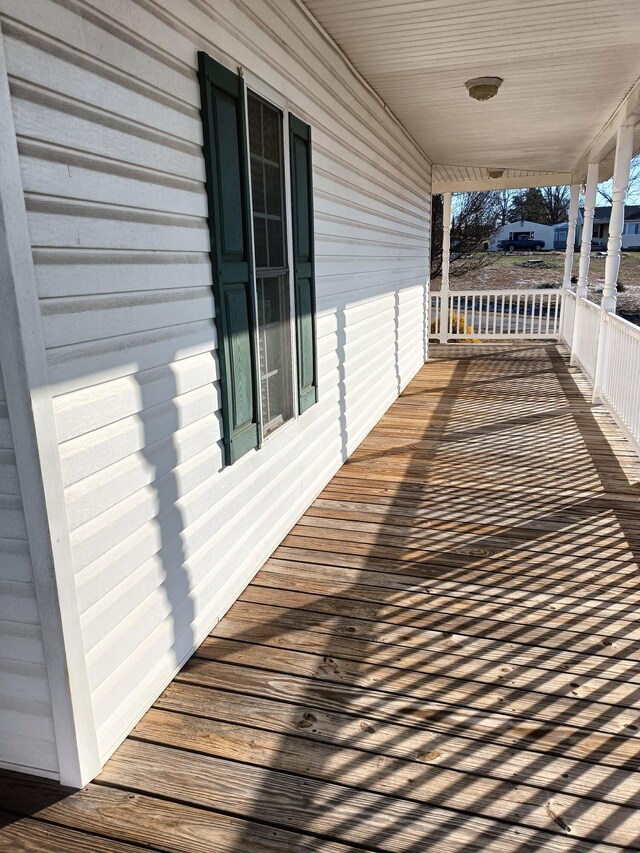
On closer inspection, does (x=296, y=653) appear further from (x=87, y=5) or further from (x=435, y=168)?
(x=435, y=168)

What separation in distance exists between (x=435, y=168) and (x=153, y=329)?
8923 mm

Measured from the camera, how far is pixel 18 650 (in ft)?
5.87

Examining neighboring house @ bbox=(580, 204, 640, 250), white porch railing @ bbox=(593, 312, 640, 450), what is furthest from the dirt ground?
white porch railing @ bbox=(593, 312, 640, 450)

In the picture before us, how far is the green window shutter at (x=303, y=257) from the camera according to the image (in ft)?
11.0

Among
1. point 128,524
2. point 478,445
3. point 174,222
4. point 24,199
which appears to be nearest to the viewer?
point 24,199

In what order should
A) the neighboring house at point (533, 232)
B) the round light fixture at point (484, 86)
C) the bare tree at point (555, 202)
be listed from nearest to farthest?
the round light fixture at point (484, 86) < the bare tree at point (555, 202) < the neighboring house at point (533, 232)

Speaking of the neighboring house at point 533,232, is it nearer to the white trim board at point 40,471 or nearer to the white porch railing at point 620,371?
the white porch railing at point 620,371

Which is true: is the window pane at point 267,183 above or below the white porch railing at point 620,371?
above

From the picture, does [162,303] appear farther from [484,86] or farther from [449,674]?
[484,86]

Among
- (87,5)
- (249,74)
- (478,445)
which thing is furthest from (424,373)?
(87,5)

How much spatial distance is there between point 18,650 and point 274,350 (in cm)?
191

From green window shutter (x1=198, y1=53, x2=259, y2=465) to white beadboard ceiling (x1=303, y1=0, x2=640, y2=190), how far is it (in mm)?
1351

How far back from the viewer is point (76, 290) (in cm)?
172

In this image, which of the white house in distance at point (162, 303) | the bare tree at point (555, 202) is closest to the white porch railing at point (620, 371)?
the white house in distance at point (162, 303)
